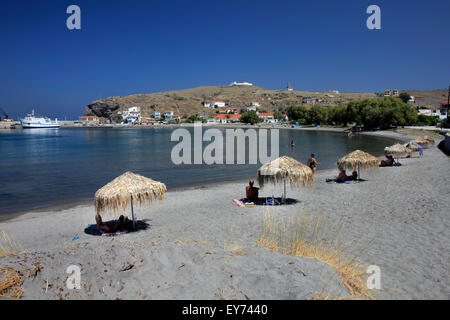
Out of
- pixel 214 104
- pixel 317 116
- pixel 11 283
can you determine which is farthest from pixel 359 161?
pixel 214 104

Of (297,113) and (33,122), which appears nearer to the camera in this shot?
(297,113)

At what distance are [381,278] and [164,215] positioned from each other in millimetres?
7576

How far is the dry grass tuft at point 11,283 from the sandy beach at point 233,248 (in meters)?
0.09

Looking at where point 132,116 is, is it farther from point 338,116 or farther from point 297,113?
point 338,116

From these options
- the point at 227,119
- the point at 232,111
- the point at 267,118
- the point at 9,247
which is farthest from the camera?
the point at 232,111

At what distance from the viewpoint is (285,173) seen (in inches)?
404

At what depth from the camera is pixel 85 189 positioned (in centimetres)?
1725

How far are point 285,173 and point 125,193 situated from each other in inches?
207

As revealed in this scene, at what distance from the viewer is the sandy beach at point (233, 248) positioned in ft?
12.2

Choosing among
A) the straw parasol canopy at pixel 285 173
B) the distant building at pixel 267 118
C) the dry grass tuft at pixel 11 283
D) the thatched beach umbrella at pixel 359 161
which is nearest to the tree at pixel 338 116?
the distant building at pixel 267 118

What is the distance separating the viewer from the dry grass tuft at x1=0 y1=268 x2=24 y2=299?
11.0 ft

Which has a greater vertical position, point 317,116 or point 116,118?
point 116,118

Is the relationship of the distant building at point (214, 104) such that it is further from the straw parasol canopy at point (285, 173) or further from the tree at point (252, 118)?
the straw parasol canopy at point (285, 173)
